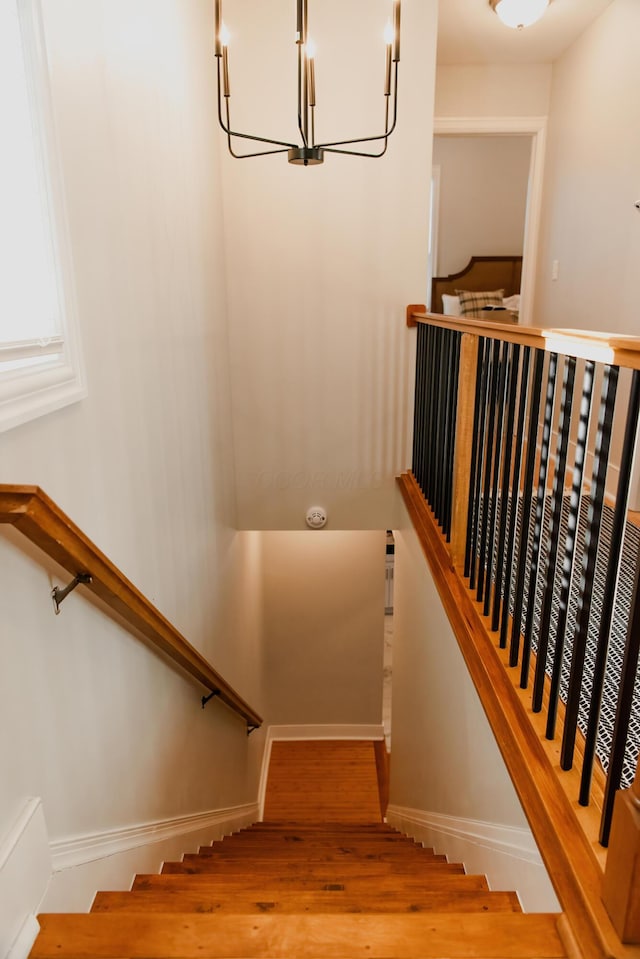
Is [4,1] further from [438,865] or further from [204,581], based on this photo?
[438,865]

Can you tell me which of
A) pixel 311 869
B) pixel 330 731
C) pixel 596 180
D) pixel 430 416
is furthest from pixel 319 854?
pixel 596 180

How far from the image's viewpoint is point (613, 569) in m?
1.12

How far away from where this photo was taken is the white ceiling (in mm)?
3412

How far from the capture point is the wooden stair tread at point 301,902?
55.6 inches

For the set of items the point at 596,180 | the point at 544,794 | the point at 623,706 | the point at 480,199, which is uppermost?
the point at 480,199

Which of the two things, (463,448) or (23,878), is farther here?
(463,448)

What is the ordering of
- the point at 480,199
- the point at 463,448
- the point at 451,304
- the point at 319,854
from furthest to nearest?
the point at 480,199 → the point at 451,304 → the point at 319,854 → the point at 463,448

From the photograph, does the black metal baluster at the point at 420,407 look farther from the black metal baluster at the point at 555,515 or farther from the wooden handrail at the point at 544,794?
the black metal baluster at the point at 555,515

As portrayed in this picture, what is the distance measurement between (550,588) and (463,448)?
926 mm

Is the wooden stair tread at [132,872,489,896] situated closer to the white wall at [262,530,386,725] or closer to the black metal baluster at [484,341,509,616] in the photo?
the black metal baluster at [484,341,509,616]

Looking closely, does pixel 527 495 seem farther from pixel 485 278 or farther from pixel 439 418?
pixel 485 278

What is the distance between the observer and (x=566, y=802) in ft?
4.08

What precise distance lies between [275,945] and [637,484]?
2.75 metres

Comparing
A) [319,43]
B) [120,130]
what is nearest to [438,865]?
[120,130]
